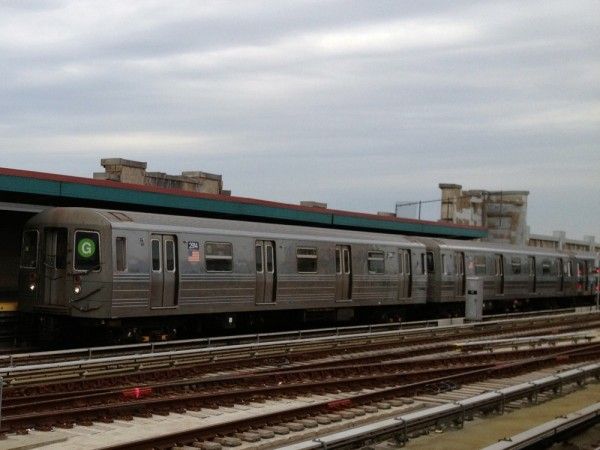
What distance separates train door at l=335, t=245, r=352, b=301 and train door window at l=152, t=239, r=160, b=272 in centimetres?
726

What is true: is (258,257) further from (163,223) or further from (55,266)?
(55,266)

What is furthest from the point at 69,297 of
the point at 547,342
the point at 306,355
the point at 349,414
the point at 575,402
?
the point at 547,342

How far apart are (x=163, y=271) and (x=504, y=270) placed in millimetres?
19617

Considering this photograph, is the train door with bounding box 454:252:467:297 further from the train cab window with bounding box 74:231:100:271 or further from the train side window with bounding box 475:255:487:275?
the train cab window with bounding box 74:231:100:271

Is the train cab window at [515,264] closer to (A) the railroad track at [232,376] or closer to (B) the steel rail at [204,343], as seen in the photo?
(B) the steel rail at [204,343]

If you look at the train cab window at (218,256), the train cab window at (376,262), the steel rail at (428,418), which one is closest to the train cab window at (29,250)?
the train cab window at (218,256)

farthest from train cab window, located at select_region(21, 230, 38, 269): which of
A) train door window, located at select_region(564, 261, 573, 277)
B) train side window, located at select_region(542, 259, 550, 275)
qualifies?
train door window, located at select_region(564, 261, 573, 277)

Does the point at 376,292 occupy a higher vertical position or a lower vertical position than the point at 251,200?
lower

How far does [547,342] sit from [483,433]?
1452cm

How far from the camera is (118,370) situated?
15.6m

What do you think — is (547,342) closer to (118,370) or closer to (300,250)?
(300,250)

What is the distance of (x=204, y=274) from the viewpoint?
20.6 meters

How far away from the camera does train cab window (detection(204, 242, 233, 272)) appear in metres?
20.8

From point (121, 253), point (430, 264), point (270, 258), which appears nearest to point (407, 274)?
point (430, 264)
